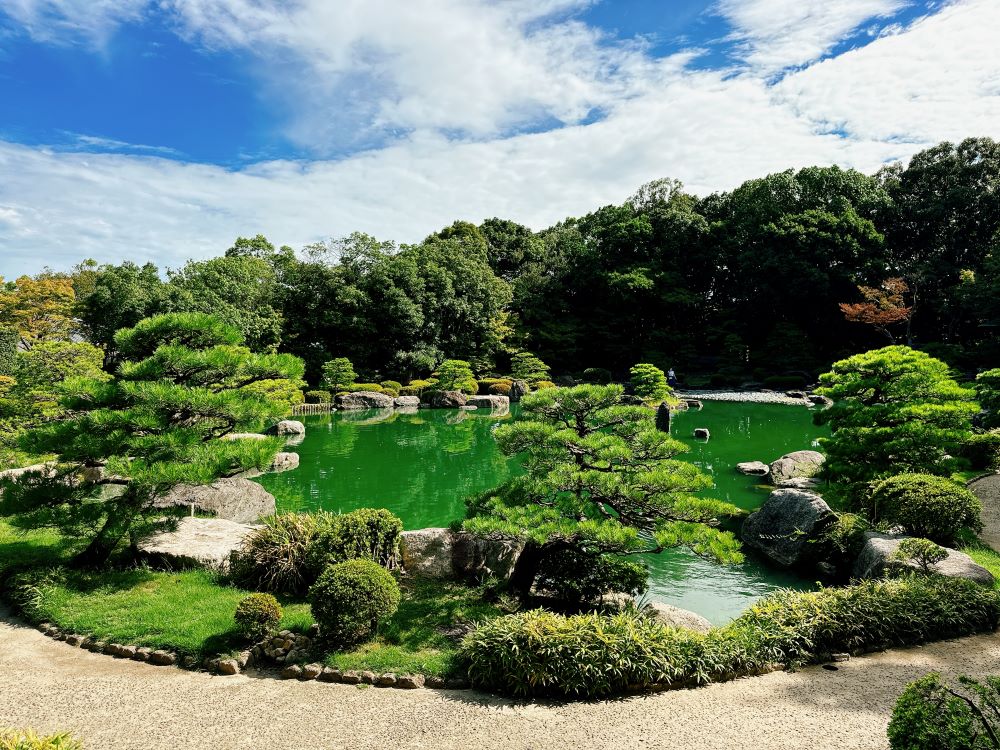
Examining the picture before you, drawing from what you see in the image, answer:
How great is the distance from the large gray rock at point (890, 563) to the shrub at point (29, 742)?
8.35 m

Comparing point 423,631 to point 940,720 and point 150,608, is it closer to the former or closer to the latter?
point 150,608

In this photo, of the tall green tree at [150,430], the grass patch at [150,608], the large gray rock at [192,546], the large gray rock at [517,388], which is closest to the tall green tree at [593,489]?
the grass patch at [150,608]

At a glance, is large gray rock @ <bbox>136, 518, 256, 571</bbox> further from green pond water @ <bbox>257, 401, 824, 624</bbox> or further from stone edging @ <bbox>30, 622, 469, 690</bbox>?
green pond water @ <bbox>257, 401, 824, 624</bbox>

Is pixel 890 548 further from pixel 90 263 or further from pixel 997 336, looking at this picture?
pixel 90 263

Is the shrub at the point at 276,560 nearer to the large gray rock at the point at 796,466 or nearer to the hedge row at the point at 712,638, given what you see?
the hedge row at the point at 712,638

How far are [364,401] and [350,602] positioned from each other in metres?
23.9

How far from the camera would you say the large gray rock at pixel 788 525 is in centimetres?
905

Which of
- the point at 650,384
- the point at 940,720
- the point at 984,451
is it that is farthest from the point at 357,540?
the point at 650,384

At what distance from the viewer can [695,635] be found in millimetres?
5613

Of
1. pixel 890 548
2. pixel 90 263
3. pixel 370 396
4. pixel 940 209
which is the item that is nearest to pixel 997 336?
pixel 940 209

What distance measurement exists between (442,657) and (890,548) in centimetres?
599

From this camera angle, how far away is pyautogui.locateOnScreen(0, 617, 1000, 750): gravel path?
4.39 m

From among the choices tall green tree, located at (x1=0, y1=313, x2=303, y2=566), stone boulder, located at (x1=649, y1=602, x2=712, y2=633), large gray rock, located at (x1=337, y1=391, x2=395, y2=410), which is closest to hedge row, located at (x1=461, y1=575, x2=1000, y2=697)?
stone boulder, located at (x1=649, y1=602, x2=712, y2=633)

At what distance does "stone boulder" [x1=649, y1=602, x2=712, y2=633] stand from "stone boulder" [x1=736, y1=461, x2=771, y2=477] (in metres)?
8.94
